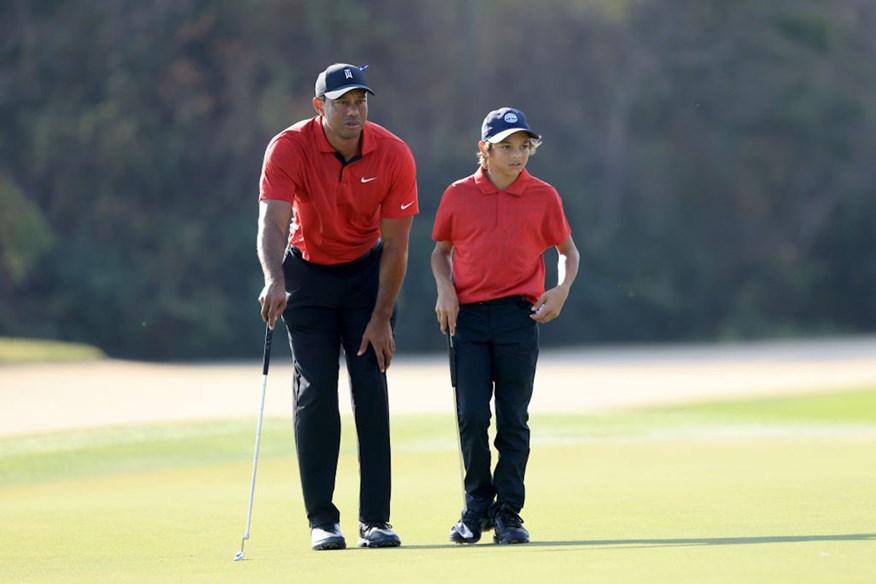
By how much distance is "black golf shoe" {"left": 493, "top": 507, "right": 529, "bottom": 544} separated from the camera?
18.7 ft

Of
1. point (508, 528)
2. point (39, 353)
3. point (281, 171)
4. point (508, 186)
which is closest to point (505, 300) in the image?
point (508, 186)

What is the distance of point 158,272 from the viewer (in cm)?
3186

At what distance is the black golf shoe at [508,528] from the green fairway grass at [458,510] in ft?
0.23

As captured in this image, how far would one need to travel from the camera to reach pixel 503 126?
20.3 ft

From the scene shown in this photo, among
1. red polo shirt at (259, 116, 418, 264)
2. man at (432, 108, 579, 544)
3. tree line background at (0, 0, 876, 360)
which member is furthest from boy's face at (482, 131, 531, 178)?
tree line background at (0, 0, 876, 360)

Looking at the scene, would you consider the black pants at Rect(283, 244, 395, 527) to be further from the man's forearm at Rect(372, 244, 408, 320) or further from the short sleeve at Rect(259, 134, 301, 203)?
the short sleeve at Rect(259, 134, 301, 203)

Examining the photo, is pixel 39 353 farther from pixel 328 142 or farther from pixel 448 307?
pixel 328 142

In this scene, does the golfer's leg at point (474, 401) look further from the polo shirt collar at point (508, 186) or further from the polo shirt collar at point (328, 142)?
the polo shirt collar at point (328, 142)

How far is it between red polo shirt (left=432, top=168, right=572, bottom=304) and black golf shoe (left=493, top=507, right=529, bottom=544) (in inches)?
32.9

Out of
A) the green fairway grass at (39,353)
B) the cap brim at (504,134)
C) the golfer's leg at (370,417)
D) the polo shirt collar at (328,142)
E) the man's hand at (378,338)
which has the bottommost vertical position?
the green fairway grass at (39,353)

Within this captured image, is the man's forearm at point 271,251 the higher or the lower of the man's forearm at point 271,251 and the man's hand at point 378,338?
the higher

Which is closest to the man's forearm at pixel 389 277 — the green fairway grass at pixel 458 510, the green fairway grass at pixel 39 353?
the green fairway grass at pixel 458 510

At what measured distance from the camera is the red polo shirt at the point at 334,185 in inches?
231

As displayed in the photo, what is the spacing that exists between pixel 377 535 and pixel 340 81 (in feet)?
5.38
